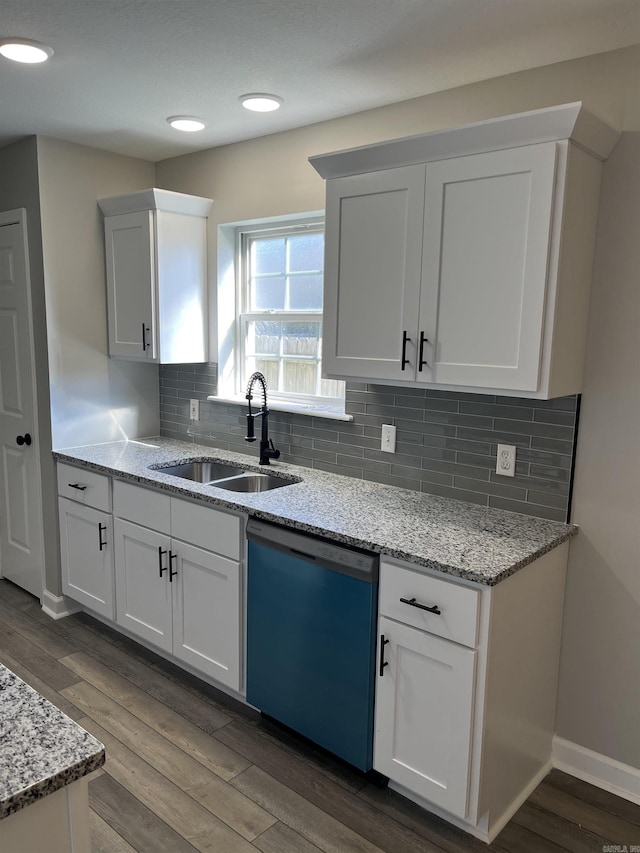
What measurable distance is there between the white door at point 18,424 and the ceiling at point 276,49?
2.47 ft

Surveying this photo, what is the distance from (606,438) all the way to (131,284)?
2.40m

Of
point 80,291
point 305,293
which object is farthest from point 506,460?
point 80,291

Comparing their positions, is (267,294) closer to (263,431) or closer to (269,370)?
(269,370)

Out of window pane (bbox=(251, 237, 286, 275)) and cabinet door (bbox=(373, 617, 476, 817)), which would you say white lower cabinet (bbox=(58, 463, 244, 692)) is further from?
window pane (bbox=(251, 237, 286, 275))

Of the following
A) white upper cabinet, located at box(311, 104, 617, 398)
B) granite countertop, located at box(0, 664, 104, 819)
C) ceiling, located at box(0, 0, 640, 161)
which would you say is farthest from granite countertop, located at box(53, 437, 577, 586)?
ceiling, located at box(0, 0, 640, 161)

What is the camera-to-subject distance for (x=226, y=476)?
3242 mm

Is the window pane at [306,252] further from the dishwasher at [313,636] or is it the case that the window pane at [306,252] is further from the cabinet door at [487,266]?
the dishwasher at [313,636]

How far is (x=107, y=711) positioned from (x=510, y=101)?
2.83 m

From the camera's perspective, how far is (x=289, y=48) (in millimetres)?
2115

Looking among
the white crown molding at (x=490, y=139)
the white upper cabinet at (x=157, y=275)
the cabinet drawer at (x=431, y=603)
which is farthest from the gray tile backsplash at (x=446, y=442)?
the white crown molding at (x=490, y=139)

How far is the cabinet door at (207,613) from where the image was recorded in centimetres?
258

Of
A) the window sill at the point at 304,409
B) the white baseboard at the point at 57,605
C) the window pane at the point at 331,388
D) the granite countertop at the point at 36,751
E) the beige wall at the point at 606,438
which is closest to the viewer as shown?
the granite countertop at the point at 36,751

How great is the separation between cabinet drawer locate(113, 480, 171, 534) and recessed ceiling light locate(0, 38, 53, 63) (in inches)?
67.1

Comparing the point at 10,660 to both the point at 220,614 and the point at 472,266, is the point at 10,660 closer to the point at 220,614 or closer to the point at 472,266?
the point at 220,614
